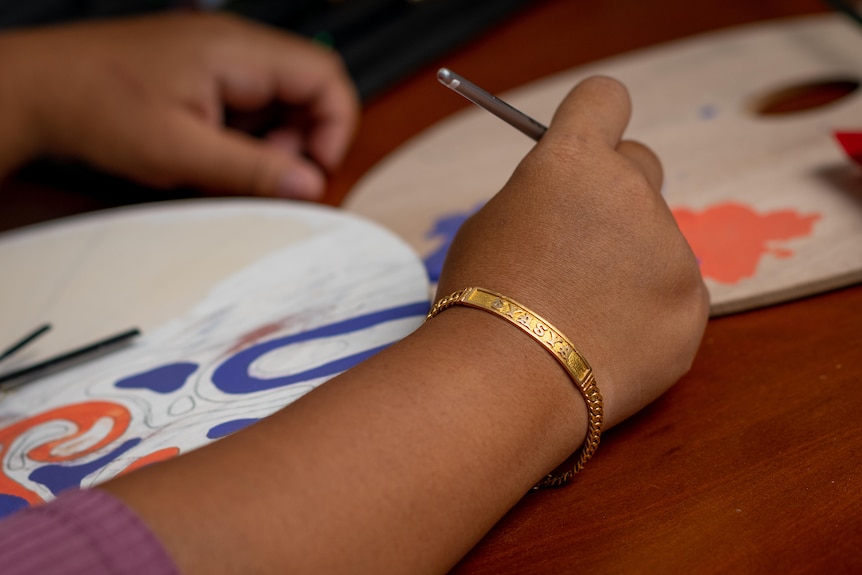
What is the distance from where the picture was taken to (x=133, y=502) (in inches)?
13.0

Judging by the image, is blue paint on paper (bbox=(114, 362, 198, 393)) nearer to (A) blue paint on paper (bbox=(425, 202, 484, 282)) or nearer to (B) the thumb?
(A) blue paint on paper (bbox=(425, 202, 484, 282))

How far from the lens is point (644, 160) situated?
1.68 ft

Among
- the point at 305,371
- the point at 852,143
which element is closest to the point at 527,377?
the point at 305,371

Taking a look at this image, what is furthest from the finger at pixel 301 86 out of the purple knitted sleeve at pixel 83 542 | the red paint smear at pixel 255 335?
the purple knitted sleeve at pixel 83 542

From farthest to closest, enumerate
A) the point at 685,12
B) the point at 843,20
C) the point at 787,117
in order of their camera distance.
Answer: the point at 685,12, the point at 843,20, the point at 787,117

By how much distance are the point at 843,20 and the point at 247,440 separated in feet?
2.62

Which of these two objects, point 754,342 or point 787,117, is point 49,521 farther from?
point 787,117

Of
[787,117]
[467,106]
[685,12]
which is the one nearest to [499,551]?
[787,117]

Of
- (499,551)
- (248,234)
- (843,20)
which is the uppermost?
(843,20)

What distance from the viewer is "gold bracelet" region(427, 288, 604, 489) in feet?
1.34

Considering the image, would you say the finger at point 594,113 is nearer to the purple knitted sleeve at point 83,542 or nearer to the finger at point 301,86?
the purple knitted sleeve at point 83,542

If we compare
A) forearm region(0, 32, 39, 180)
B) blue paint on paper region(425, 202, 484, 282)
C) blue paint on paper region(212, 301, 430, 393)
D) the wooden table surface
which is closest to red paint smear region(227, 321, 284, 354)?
blue paint on paper region(212, 301, 430, 393)

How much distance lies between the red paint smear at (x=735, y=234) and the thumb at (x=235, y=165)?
1.15 ft

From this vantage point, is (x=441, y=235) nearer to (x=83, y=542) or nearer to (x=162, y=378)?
(x=162, y=378)
